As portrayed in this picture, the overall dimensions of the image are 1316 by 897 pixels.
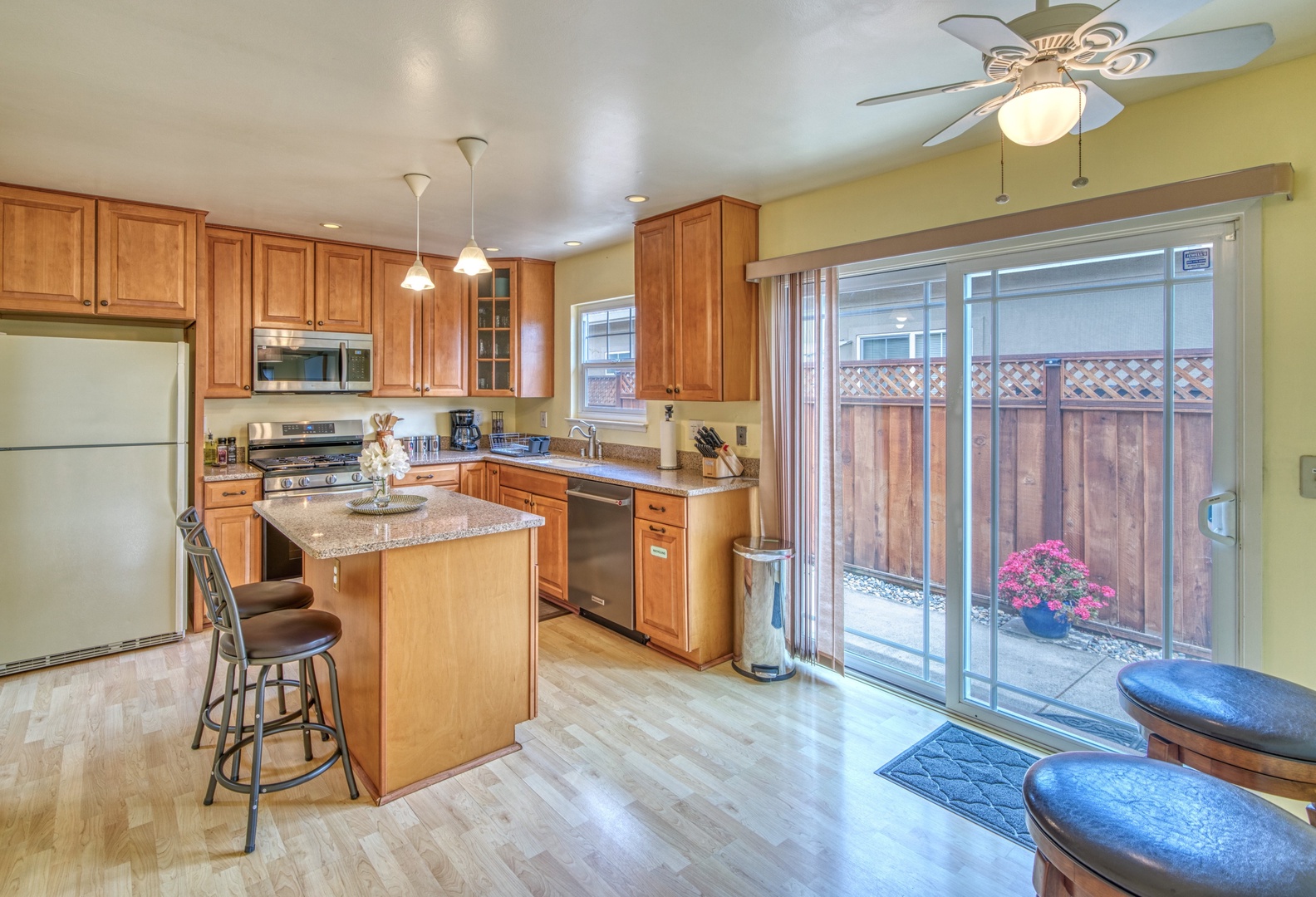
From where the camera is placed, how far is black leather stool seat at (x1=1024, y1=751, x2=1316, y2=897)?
3.19 feet

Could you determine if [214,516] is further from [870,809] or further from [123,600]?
[870,809]

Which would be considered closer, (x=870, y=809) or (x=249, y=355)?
(x=870, y=809)

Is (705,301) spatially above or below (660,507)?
above

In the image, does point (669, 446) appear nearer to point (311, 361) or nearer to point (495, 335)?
point (495, 335)

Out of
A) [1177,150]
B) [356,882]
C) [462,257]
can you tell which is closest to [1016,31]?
[1177,150]

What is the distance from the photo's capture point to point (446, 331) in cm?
518

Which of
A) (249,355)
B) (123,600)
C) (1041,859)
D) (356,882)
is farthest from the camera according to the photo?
(249,355)

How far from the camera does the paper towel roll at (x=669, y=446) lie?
413 cm

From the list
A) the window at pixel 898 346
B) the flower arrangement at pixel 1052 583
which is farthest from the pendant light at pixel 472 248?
the flower arrangement at pixel 1052 583

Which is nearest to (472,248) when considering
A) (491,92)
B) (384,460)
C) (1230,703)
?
(491,92)

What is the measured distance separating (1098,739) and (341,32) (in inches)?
141

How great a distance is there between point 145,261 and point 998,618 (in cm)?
→ 473

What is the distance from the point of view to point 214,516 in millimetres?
4000

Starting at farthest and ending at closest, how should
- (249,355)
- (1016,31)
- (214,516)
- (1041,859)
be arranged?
(249,355) < (214,516) < (1016,31) < (1041,859)
